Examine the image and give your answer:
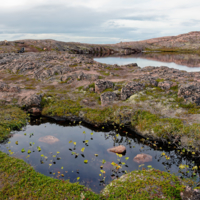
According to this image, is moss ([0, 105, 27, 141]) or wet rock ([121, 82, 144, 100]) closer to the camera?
moss ([0, 105, 27, 141])

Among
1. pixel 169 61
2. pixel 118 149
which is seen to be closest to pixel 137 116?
pixel 118 149

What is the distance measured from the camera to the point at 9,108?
119ft

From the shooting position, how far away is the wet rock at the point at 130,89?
3779 centimetres

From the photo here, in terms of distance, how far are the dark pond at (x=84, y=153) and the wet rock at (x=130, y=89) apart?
34.4 feet

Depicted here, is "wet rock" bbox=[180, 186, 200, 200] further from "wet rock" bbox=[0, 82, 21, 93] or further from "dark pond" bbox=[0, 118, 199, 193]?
"wet rock" bbox=[0, 82, 21, 93]

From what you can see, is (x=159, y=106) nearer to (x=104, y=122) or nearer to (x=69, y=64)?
(x=104, y=122)

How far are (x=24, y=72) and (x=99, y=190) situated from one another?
61.0 metres

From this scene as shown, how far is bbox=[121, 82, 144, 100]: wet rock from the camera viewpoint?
1488 inches

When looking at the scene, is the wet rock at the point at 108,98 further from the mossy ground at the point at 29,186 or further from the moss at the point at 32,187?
Result: the moss at the point at 32,187

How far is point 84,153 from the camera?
74.7 ft

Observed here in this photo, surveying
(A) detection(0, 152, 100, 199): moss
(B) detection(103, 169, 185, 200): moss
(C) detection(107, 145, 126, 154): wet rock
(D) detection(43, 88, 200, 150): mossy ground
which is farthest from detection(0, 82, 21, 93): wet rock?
(B) detection(103, 169, 185, 200): moss

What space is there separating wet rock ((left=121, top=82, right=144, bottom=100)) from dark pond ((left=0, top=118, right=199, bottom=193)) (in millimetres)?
10484

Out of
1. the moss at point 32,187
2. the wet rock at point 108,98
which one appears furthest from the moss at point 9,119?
the wet rock at point 108,98

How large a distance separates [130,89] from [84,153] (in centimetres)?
2218
